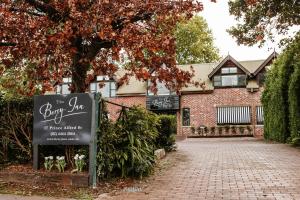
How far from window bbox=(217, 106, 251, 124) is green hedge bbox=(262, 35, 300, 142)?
714 cm

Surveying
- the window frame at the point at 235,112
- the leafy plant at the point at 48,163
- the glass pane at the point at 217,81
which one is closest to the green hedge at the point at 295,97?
the leafy plant at the point at 48,163

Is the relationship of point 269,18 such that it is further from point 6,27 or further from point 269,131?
point 269,131

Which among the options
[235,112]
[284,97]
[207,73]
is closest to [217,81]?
[207,73]

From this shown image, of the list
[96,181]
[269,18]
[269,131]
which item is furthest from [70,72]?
[269,131]

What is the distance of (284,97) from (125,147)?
49.8 ft

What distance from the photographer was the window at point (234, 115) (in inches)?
1350

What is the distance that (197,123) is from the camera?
3512cm

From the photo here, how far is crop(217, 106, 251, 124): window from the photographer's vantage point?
1350 inches

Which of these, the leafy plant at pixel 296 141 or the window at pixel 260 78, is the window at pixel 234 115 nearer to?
the window at pixel 260 78

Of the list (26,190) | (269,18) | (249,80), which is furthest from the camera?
(249,80)

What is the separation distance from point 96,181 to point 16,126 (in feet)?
7.75

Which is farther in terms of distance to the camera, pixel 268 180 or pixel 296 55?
pixel 296 55

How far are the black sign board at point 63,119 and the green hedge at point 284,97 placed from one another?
11345mm

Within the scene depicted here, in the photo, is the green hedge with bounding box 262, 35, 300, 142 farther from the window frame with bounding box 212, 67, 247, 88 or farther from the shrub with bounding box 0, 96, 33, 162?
the shrub with bounding box 0, 96, 33, 162
